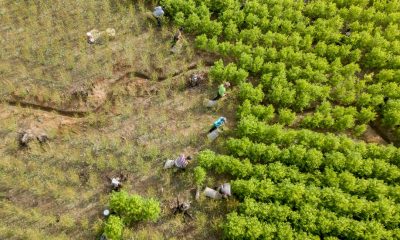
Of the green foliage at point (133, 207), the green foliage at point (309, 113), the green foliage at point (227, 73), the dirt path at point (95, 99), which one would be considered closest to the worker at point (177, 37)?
the green foliage at point (309, 113)

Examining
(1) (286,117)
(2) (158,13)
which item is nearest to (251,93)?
(1) (286,117)

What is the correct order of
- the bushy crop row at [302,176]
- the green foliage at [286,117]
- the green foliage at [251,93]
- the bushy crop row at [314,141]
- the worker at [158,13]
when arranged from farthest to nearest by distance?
the worker at [158,13] < the green foliage at [251,93] < the green foliage at [286,117] < the bushy crop row at [314,141] < the bushy crop row at [302,176]

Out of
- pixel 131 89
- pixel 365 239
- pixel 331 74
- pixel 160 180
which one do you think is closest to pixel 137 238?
pixel 160 180

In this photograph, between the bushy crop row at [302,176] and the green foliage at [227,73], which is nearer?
the bushy crop row at [302,176]

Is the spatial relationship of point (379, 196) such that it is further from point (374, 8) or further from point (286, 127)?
point (374, 8)

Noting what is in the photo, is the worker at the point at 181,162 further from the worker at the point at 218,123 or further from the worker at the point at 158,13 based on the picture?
the worker at the point at 158,13

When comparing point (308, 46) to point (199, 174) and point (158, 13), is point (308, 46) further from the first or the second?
point (199, 174)

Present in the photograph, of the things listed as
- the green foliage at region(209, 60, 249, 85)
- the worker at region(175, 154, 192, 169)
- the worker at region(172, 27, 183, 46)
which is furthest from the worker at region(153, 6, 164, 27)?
the worker at region(175, 154, 192, 169)
